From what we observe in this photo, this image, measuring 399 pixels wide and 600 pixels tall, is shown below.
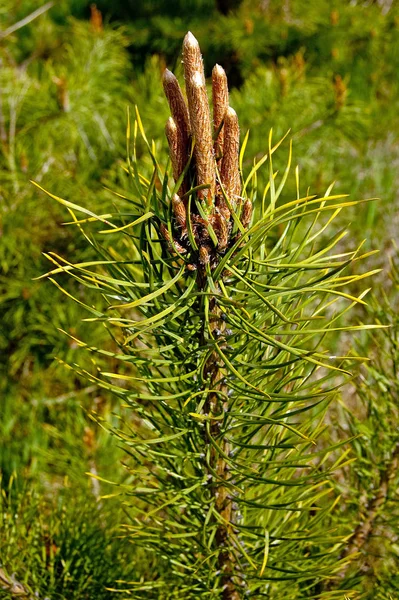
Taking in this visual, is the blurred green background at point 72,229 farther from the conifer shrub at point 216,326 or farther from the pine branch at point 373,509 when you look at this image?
the pine branch at point 373,509

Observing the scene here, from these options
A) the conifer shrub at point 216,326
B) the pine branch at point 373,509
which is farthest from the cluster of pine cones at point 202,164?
the pine branch at point 373,509

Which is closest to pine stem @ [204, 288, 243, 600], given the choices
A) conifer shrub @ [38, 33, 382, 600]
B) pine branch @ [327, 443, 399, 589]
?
conifer shrub @ [38, 33, 382, 600]

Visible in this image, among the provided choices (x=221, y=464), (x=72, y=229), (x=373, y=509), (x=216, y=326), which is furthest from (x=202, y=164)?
(x=72, y=229)

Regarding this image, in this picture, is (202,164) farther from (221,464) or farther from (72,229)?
(72,229)

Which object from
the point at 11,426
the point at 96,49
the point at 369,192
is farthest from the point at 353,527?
the point at 369,192

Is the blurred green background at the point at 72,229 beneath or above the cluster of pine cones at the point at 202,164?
beneath

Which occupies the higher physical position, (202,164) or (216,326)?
(202,164)

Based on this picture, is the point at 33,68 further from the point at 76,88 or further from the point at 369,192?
the point at 369,192

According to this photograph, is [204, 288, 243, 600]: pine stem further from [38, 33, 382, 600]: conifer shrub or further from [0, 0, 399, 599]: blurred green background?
[0, 0, 399, 599]: blurred green background
